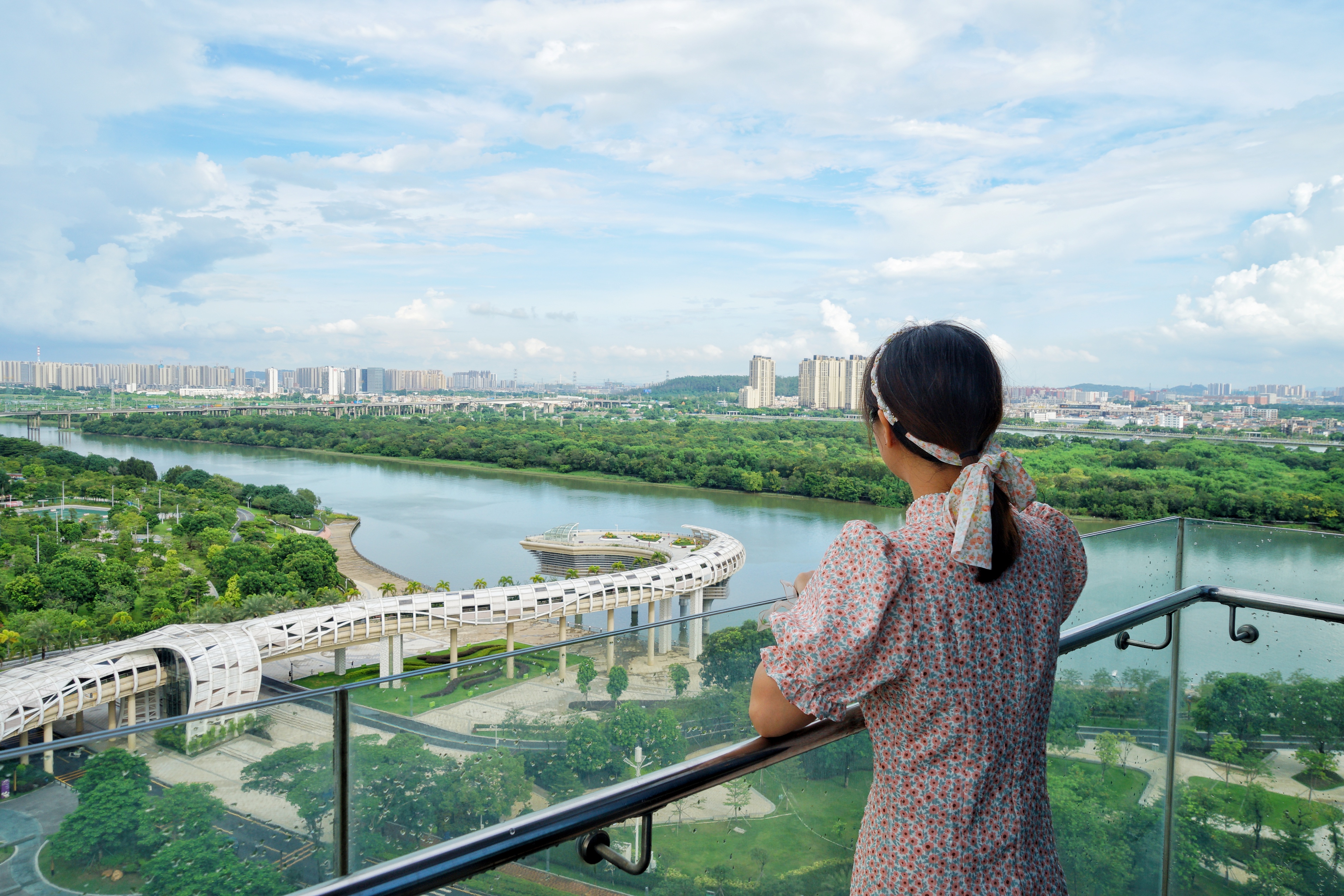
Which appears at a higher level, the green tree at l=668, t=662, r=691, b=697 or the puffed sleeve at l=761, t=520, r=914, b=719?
the puffed sleeve at l=761, t=520, r=914, b=719

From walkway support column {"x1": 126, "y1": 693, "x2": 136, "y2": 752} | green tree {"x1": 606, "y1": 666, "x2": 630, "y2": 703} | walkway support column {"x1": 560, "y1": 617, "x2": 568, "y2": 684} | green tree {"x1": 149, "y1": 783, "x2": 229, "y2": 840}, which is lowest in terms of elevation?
walkway support column {"x1": 126, "y1": 693, "x2": 136, "y2": 752}

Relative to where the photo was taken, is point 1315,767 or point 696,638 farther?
point 1315,767

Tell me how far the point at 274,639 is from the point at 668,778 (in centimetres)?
999

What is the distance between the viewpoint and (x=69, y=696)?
6762mm

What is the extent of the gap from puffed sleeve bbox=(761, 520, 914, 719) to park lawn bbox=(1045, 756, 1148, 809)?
76 cm

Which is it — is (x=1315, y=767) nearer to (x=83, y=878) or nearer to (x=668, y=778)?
(x=668, y=778)

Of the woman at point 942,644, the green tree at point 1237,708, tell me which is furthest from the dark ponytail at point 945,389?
the green tree at point 1237,708

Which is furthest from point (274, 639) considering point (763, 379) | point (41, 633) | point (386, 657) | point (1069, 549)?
point (763, 379)

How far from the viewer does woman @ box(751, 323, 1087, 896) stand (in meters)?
0.45

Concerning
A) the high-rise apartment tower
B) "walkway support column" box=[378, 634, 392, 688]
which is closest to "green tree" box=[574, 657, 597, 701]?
"walkway support column" box=[378, 634, 392, 688]

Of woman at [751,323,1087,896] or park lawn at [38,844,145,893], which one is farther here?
park lawn at [38,844,145,893]

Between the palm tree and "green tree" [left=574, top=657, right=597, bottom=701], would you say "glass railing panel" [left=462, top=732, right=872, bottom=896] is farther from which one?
the palm tree

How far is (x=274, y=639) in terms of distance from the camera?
9.22 meters

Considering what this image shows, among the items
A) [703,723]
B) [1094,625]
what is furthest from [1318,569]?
[703,723]
